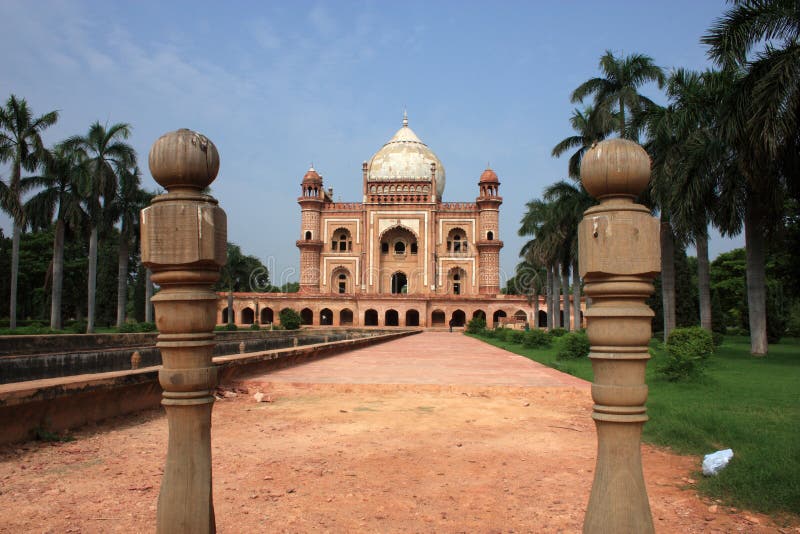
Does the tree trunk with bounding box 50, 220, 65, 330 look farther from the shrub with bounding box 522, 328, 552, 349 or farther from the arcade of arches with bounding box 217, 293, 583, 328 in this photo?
the arcade of arches with bounding box 217, 293, 583, 328

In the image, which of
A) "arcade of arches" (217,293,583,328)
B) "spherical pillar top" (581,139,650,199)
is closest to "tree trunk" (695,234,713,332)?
"spherical pillar top" (581,139,650,199)

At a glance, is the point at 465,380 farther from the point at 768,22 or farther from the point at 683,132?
the point at 683,132

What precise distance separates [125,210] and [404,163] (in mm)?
24546

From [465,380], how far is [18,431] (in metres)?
4.99

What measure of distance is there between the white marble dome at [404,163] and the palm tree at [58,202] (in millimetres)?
24546

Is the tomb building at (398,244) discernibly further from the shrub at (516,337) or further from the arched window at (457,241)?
the shrub at (516,337)

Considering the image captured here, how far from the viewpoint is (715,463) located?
3.46 meters

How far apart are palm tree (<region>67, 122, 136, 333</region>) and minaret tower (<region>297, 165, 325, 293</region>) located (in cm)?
1928

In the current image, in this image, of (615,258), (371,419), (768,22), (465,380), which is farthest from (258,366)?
(768,22)

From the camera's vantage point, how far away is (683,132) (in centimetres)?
1483

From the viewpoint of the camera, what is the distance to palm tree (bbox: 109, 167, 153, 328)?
2406cm

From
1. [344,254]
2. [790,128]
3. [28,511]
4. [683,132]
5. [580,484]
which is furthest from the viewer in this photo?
[344,254]

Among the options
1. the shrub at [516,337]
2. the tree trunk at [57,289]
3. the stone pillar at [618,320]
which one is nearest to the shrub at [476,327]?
the shrub at [516,337]

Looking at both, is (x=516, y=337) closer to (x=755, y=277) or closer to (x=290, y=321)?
(x=755, y=277)
